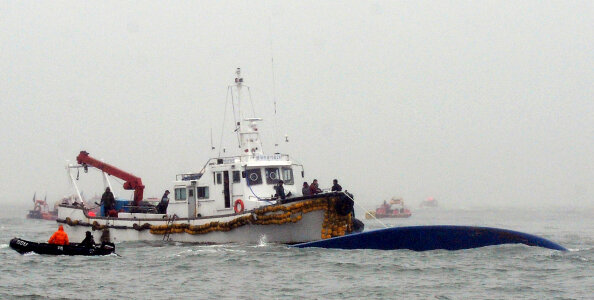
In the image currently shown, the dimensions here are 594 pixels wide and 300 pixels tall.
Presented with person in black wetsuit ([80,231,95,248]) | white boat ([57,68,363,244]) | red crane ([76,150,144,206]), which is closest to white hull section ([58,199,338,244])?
white boat ([57,68,363,244])

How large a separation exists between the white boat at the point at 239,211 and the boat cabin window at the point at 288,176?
0.04 metres

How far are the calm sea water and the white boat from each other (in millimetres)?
888

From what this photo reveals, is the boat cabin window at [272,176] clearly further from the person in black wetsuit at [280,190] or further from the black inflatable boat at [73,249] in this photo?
the black inflatable boat at [73,249]

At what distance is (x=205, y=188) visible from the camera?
3375 cm

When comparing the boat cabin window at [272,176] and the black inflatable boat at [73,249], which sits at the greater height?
the boat cabin window at [272,176]

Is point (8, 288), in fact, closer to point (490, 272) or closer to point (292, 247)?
point (292, 247)

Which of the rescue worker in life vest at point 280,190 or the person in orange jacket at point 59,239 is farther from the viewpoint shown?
the rescue worker in life vest at point 280,190

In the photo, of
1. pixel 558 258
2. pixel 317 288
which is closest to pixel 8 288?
pixel 317 288

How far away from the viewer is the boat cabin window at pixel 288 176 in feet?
111

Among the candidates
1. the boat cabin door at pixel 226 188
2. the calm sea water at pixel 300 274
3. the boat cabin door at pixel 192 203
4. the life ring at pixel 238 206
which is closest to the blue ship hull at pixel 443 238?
the calm sea water at pixel 300 274

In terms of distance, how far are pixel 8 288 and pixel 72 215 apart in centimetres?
1468

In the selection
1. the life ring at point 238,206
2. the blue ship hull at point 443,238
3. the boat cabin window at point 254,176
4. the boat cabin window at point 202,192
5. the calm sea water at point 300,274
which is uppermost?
the boat cabin window at point 254,176

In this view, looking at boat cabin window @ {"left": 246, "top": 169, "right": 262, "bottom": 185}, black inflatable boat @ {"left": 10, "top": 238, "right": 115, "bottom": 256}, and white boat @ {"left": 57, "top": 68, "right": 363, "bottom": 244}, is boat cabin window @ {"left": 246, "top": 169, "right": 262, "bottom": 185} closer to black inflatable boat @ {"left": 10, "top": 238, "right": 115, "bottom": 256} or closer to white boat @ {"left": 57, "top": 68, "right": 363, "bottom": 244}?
white boat @ {"left": 57, "top": 68, "right": 363, "bottom": 244}

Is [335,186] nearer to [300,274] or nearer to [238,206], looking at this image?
[238,206]
